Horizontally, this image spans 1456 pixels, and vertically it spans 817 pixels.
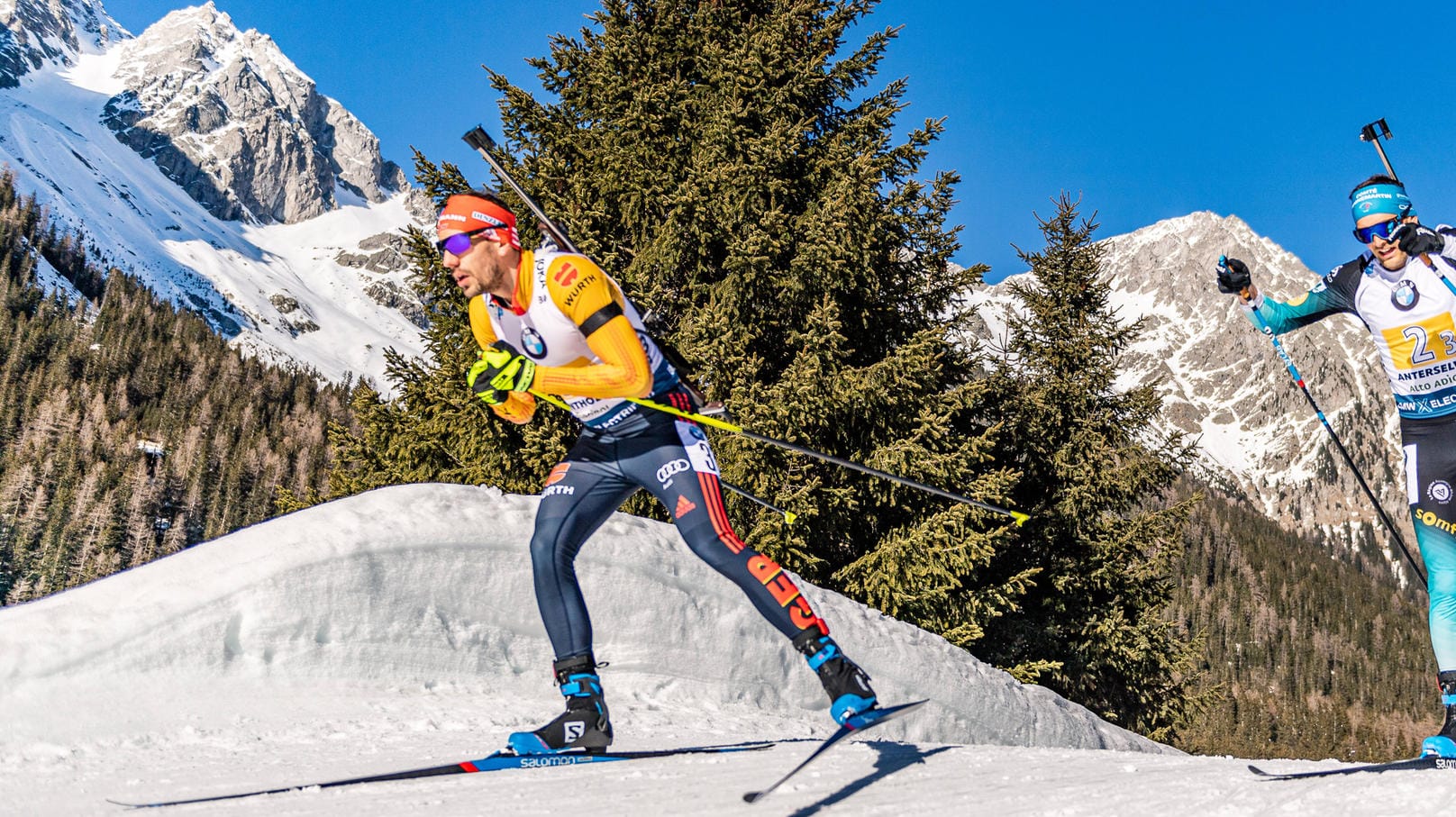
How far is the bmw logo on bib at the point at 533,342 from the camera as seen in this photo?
4.82 m

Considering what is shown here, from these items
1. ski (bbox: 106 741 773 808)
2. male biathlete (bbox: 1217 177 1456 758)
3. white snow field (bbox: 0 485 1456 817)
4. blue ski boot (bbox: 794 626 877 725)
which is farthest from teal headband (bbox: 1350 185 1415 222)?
ski (bbox: 106 741 773 808)

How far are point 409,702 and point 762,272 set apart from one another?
8.20 m

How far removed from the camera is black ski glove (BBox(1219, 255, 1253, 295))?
6.04 m

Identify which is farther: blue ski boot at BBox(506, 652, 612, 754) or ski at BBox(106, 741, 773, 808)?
blue ski boot at BBox(506, 652, 612, 754)

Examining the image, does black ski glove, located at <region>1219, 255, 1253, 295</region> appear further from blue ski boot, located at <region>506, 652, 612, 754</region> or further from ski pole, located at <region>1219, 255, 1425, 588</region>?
blue ski boot, located at <region>506, 652, 612, 754</region>

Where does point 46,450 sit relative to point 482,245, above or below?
above

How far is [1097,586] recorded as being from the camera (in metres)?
16.1

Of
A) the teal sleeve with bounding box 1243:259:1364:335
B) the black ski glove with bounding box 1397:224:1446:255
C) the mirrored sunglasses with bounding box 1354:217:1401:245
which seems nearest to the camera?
the black ski glove with bounding box 1397:224:1446:255

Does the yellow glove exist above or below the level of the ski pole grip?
below

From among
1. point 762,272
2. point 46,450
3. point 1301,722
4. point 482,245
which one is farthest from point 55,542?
point 1301,722

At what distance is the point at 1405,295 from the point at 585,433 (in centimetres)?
426

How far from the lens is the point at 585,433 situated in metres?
5.17

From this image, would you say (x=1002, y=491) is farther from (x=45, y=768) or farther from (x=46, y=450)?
(x=46, y=450)

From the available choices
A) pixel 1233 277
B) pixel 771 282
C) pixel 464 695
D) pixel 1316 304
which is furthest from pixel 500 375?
pixel 771 282
